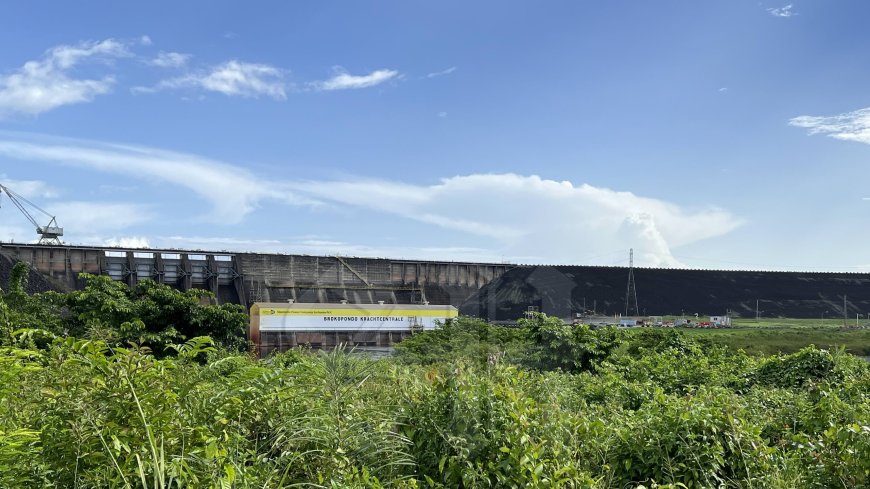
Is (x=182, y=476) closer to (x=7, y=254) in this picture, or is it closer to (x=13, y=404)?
(x=13, y=404)

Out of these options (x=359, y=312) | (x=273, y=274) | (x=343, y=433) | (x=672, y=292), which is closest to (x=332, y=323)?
(x=359, y=312)

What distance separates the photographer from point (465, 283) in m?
59.2

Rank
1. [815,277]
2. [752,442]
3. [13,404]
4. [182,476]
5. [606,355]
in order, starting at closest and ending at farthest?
[182,476], [13,404], [752,442], [606,355], [815,277]

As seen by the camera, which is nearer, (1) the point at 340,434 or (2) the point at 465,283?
(1) the point at 340,434

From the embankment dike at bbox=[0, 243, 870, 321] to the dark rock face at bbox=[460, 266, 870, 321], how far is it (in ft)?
0.35

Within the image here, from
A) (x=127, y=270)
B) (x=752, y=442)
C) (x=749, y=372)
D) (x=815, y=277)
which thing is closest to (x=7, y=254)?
(x=127, y=270)

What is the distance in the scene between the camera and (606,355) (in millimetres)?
16797

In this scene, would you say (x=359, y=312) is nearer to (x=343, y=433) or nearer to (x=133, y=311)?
(x=133, y=311)

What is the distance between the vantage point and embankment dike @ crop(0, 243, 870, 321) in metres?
45.8

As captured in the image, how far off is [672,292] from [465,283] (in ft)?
77.6

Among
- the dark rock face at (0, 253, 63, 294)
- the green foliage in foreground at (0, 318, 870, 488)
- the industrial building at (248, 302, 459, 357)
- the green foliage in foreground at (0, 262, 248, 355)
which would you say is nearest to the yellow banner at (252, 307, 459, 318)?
the industrial building at (248, 302, 459, 357)

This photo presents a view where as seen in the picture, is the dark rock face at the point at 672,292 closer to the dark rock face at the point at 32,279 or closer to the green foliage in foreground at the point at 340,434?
the dark rock face at the point at 32,279

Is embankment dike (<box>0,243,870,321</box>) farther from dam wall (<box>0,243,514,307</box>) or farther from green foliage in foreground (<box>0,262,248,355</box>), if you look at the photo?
green foliage in foreground (<box>0,262,248,355</box>)

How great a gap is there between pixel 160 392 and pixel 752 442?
4.10 meters
